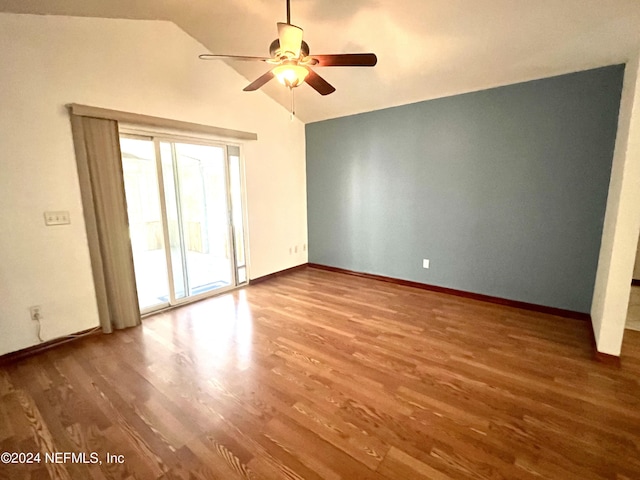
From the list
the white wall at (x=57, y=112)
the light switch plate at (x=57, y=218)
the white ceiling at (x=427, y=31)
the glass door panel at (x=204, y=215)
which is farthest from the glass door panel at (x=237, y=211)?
the light switch plate at (x=57, y=218)

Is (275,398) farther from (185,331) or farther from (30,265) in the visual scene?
(30,265)

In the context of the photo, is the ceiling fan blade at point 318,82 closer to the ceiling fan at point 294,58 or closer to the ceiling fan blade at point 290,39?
the ceiling fan at point 294,58

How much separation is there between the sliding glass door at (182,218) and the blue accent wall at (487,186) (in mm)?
1746

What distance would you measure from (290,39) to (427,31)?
4.91ft

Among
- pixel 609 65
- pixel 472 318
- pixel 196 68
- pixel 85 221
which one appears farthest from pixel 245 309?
pixel 609 65

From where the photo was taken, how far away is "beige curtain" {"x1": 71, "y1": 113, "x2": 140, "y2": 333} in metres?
2.62

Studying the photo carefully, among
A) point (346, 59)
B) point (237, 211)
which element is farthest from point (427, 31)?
point (237, 211)

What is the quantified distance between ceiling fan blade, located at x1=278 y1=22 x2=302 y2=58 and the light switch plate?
2390 mm

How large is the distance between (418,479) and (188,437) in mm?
1243

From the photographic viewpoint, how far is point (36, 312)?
2494 mm

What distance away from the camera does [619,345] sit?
7.21 ft

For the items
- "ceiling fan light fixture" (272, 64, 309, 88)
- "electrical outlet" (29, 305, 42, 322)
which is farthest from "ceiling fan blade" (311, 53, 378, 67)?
"electrical outlet" (29, 305, 42, 322)

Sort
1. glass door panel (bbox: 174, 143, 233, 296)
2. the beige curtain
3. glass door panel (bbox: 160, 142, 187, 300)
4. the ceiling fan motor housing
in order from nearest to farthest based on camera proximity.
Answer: the ceiling fan motor housing → the beige curtain → glass door panel (bbox: 160, 142, 187, 300) → glass door panel (bbox: 174, 143, 233, 296)

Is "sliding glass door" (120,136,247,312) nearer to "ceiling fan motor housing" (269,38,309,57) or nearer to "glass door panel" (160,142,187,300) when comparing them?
"glass door panel" (160,142,187,300)
